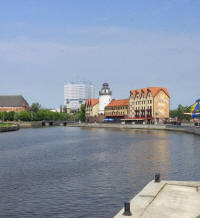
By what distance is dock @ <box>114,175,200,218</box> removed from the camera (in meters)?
17.3

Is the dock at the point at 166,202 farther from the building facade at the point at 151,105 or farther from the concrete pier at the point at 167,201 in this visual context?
the building facade at the point at 151,105

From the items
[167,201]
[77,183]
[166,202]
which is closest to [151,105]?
[77,183]

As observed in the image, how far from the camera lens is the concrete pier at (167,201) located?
17.4m

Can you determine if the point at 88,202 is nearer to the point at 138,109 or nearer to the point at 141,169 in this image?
the point at 141,169

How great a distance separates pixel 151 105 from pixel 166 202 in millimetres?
150276

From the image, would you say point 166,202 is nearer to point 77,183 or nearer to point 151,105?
point 77,183

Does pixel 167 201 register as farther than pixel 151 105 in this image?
No

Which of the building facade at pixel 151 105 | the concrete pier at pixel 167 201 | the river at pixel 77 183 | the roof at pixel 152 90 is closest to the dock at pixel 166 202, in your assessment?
the concrete pier at pixel 167 201

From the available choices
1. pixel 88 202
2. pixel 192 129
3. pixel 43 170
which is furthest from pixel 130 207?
pixel 192 129

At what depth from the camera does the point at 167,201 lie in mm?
19656

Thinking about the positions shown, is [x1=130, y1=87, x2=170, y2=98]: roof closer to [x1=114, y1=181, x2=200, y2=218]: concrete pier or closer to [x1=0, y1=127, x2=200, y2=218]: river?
[x1=0, y1=127, x2=200, y2=218]: river

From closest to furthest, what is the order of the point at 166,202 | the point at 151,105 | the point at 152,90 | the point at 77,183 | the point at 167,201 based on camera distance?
the point at 166,202 → the point at 167,201 → the point at 77,183 → the point at 151,105 → the point at 152,90

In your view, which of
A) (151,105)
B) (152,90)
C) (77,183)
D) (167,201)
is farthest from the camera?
(152,90)

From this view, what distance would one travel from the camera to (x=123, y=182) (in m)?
30.1
